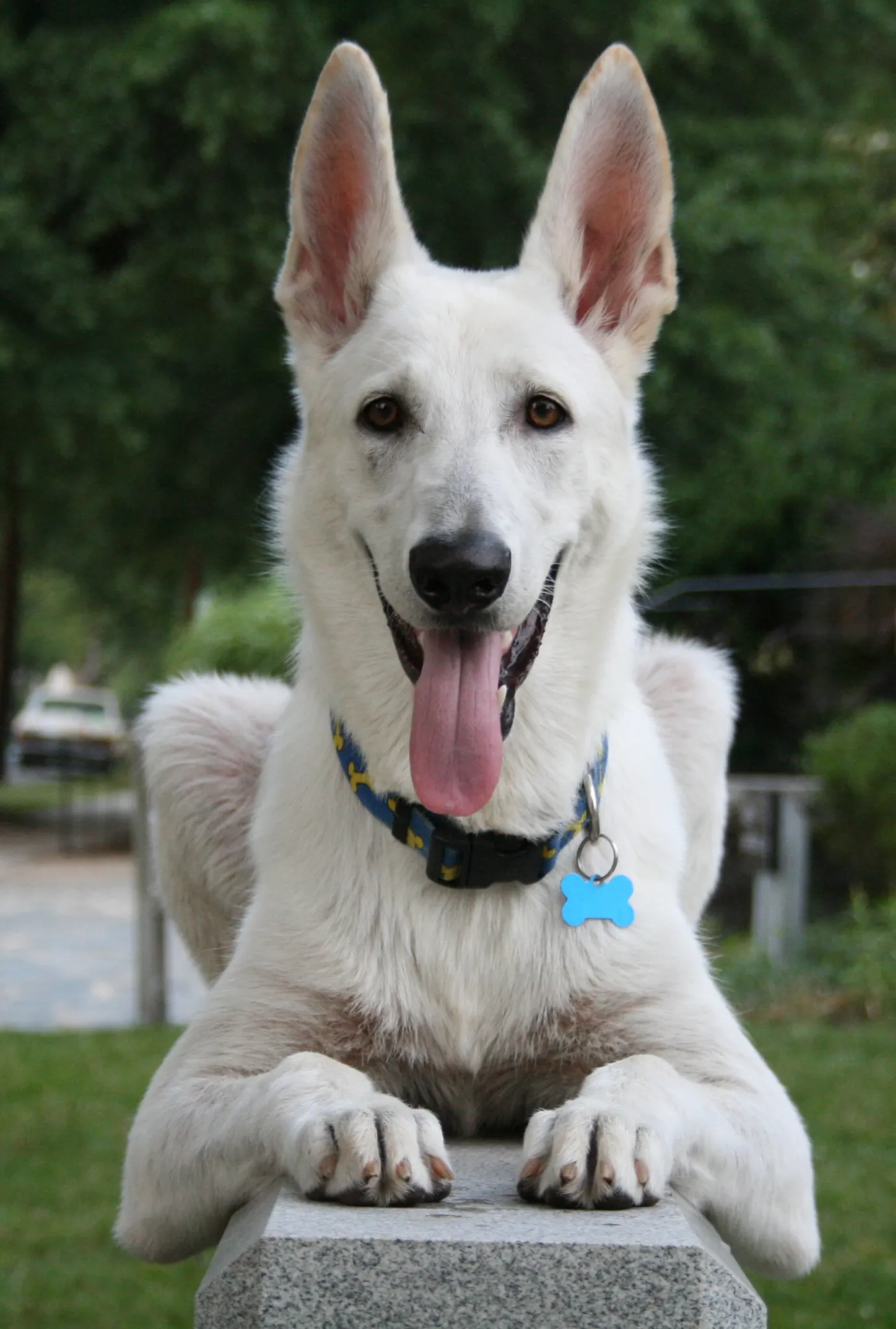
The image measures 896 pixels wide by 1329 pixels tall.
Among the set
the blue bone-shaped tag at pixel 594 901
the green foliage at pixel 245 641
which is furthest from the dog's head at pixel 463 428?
the green foliage at pixel 245 641

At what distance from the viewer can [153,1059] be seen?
26.8 ft

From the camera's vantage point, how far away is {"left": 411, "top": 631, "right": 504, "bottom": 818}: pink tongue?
103 inches

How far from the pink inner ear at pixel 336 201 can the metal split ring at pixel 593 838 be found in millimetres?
1046

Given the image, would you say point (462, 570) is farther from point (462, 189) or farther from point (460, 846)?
point (462, 189)

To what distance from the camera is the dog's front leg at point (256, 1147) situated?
7.14 ft

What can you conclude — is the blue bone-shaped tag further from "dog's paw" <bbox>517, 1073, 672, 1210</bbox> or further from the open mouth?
"dog's paw" <bbox>517, 1073, 672, 1210</bbox>

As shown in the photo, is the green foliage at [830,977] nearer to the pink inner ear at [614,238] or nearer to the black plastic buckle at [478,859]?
the pink inner ear at [614,238]

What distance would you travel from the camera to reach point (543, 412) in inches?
112

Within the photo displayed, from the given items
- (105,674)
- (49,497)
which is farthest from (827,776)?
(105,674)

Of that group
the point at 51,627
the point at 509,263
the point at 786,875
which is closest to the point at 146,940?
the point at 786,875

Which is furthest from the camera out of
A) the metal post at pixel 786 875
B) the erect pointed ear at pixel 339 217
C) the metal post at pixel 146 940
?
the metal post at pixel 786 875

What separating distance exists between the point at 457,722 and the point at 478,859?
0.85 ft

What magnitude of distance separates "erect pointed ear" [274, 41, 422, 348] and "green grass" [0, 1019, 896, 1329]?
11.6 ft

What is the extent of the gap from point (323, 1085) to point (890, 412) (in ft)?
55.5
